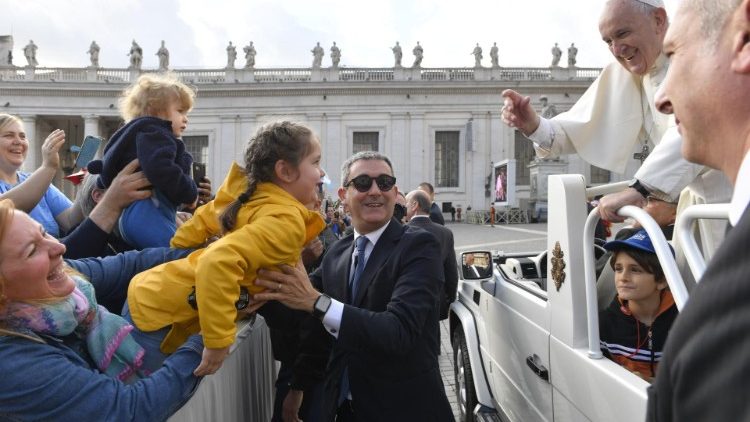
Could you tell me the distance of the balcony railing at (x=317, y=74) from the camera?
43.0 m

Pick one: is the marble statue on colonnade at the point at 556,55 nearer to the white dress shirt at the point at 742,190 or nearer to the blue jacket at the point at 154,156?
the blue jacket at the point at 154,156

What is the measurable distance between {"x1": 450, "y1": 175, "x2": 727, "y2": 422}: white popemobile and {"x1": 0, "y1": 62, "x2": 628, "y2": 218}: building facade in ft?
123

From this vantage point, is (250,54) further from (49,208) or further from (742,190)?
(742,190)

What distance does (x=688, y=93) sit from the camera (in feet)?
3.22

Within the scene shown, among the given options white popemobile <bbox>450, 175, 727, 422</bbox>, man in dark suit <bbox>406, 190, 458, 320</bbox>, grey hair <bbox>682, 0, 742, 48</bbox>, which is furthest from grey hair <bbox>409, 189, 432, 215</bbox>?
grey hair <bbox>682, 0, 742, 48</bbox>

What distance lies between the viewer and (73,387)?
A: 141cm

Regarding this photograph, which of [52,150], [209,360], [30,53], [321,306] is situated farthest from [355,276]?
[30,53]

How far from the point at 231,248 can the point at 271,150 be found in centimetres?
56

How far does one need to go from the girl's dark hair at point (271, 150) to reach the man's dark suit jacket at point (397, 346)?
64cm

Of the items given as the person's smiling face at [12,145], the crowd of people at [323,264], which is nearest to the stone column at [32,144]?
the person's smiling face at [12,145]

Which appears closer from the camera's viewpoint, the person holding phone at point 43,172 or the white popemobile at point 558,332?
the white popemobile at point 558,332

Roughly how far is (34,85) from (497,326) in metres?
49.0

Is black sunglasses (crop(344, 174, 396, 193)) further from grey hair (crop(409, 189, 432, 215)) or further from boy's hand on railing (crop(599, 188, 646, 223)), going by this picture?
grey hair (crop(409, 189, 432, 215))

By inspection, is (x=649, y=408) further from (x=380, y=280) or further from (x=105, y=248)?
(x=105, y=248)
